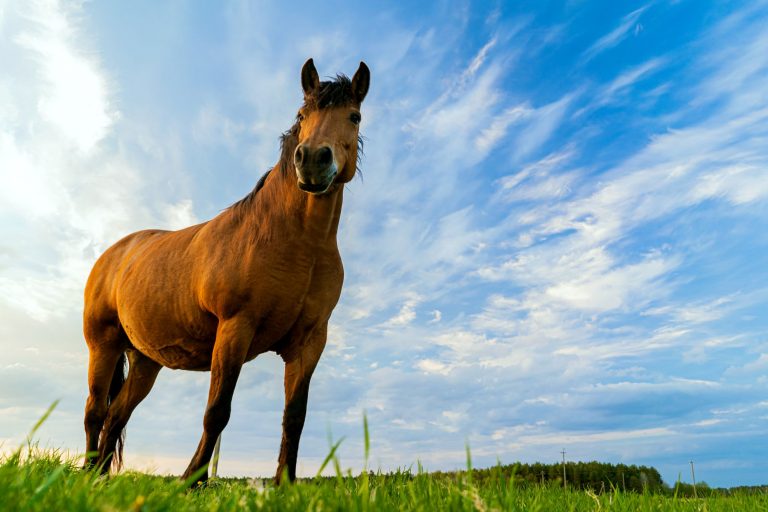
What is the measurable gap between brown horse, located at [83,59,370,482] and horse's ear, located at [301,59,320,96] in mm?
10

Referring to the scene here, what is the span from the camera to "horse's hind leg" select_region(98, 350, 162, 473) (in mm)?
7238

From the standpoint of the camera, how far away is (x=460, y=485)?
220 centimetres

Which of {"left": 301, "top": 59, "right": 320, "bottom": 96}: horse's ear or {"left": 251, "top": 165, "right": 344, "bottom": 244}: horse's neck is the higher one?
{"left": 301, "top": 59, "right": 320, "bottom": 96}: horse's ear

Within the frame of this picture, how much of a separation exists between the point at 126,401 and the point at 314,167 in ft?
15.6

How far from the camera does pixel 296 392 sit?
17.8 ft

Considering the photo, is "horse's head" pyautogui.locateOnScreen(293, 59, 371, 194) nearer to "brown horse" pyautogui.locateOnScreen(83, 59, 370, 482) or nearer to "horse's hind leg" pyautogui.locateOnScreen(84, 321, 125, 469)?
"brown horse" pyautogui.locateOnScreen(83, 59, 370, 482)

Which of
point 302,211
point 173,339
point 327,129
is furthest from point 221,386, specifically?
point 327,129

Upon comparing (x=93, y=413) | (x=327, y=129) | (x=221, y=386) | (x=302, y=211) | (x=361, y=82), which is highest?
(x=361, y=82)

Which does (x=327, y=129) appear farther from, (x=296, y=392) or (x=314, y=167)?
(x=296, y=392)

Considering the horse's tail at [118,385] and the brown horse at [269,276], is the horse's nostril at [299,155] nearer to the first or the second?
the brown horse at [269,276]

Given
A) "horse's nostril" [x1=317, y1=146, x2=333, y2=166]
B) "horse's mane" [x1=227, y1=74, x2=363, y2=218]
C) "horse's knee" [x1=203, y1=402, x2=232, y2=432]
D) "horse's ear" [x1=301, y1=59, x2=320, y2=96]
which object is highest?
"horse's ear" [x1=301, y1=59, x2=320, y2=96]

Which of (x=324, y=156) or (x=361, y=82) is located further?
(x=361, y=82)

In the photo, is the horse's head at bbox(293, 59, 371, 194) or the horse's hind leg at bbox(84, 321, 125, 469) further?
the horse's hind leg at bbox(84, 321, 125, 469)

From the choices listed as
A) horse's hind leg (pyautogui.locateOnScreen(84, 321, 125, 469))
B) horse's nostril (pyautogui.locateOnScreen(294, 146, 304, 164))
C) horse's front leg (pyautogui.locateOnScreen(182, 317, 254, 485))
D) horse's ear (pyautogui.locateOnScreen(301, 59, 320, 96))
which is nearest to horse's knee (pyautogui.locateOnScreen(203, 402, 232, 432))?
horse's front leg (pyautogui.locateOnScreen(182, 317, 254, 485))
